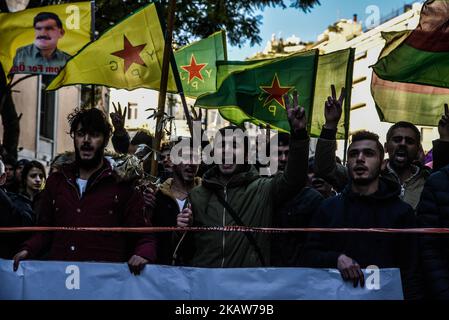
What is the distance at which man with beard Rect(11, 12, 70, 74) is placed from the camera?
407 inches

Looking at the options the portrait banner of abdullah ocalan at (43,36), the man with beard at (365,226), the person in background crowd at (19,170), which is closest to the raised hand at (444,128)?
the man with beard at (365,226)

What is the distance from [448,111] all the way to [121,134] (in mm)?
2841

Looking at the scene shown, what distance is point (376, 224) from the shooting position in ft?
13.7

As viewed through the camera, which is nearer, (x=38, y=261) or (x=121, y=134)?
(x=38, y=261)

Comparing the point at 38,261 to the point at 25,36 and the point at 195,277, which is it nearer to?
the point at 195,277

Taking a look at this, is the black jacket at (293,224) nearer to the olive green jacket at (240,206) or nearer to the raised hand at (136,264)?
the olive green jacket at (240,206)

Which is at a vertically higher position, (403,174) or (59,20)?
(59,20)

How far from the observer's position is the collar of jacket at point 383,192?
14.0 feet

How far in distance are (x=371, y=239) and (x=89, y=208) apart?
1618mm

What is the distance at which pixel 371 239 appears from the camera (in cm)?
412

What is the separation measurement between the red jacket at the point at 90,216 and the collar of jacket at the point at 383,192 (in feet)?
3.76

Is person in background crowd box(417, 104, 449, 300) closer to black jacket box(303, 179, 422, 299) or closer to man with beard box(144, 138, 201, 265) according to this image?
black jacket box(303, 179, 422, 299)
